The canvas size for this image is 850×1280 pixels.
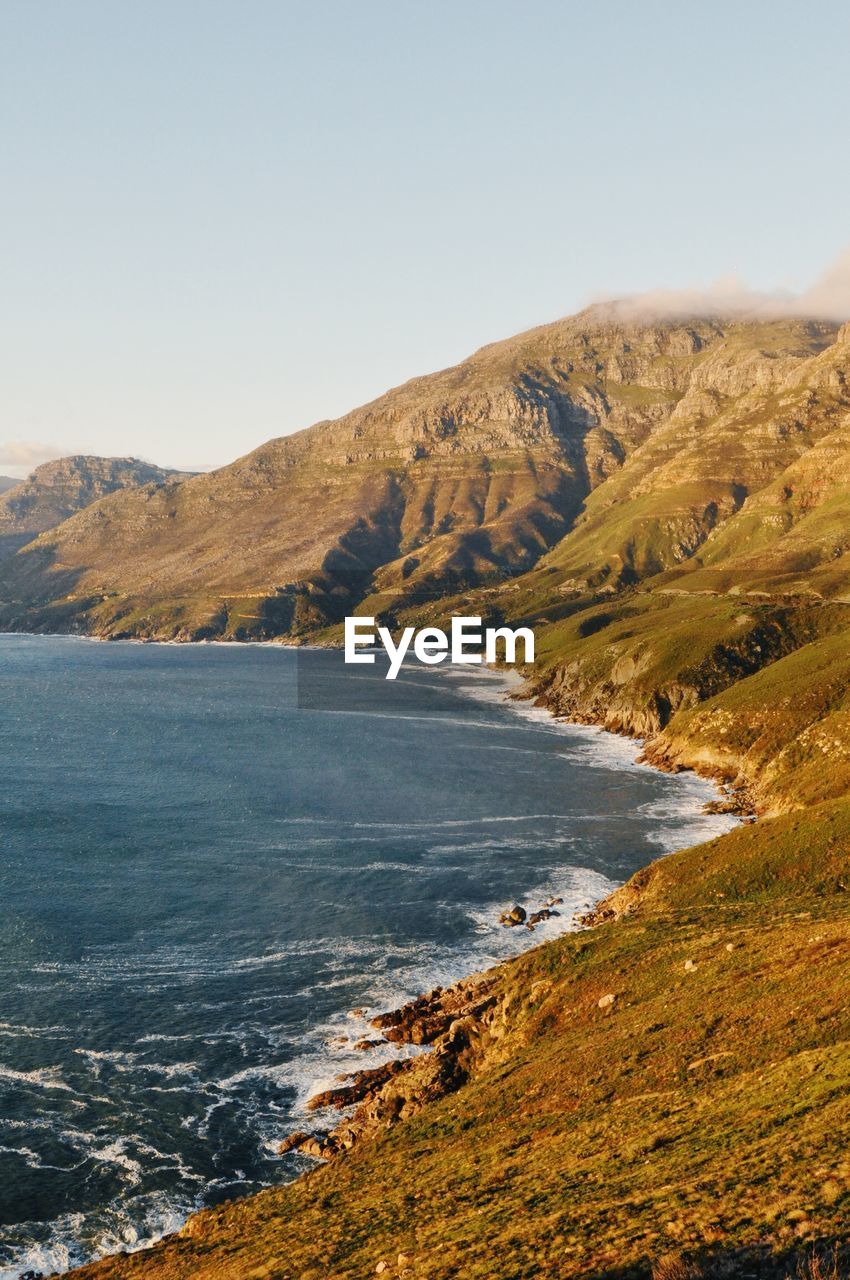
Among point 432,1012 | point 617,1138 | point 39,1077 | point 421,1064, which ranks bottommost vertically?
point 39,1077

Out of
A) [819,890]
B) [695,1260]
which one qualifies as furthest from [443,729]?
[695,1260]

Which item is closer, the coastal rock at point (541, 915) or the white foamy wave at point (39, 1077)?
the white foamy wave at point (39, 1077)

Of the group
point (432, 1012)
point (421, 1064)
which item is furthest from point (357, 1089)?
point (432, 1012)

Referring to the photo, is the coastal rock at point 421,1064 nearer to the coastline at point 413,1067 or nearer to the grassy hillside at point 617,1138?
the coastline at point 413,1067

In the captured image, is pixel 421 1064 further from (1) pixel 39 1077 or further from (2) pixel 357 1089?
(1) pixel 39 1077

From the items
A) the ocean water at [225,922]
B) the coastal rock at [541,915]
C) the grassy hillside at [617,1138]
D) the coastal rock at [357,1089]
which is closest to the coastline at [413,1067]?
the coastal rock at [357,1089]

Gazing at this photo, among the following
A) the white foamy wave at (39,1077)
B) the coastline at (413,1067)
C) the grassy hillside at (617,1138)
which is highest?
the grassy hillside at (617,1138)

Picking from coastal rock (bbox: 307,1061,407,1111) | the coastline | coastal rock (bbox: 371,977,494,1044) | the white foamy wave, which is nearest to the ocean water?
the white foamy wave

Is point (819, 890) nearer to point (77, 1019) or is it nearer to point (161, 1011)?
point (161, 1011)
